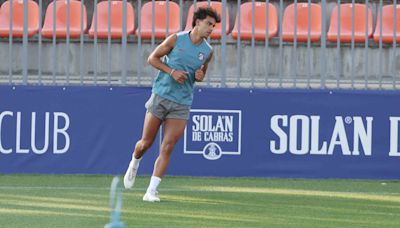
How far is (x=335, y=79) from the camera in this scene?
39.9 feet

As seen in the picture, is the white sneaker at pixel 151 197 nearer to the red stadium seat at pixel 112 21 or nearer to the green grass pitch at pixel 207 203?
the green grass pitch at pixel 207 203

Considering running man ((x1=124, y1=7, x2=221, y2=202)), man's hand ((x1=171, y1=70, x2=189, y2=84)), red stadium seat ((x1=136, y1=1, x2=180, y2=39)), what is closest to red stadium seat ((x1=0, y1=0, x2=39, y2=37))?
red stadium seat ((x1=136, y1=1, x2=180, y2=39))

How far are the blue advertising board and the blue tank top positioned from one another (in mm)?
2228

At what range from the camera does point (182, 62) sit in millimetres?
9719

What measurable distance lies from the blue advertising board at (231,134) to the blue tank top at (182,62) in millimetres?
2228

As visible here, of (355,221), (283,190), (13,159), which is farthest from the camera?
(13,159)

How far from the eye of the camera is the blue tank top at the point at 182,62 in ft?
31.8

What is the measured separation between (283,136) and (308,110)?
0.41 meters

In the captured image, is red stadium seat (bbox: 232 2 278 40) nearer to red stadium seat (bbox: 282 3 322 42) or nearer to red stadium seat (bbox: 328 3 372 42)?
red stadium seat (bbox: 282 3 322 42)

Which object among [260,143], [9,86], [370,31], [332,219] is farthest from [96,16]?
[332,219]

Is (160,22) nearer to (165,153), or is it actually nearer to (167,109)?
(167,109)

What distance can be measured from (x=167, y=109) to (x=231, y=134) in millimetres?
2420

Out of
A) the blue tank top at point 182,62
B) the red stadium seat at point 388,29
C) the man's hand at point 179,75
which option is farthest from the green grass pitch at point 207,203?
the red stadium seat at point 388,29

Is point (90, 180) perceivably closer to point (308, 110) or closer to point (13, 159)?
point (13, 159)
